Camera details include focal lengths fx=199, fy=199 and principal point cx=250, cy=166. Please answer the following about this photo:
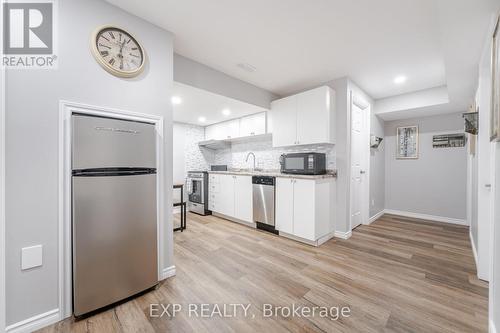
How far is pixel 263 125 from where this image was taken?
381 centimetres

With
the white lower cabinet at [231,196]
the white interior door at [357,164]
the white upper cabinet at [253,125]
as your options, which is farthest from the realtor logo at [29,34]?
the white interior door at [357,164]

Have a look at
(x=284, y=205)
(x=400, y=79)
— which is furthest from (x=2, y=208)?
(x=400, y=79)

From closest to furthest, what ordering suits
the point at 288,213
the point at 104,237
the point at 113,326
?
the point at 113,326 → the point at 104,237 → the point at 288,213

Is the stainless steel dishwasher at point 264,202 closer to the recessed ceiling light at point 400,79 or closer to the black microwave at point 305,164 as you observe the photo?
the black microwave at point 305,164

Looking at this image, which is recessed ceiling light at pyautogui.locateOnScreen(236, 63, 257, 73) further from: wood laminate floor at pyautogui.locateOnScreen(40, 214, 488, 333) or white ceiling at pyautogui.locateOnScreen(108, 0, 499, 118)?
wood laminate floor at pyautogui.locateOnScreen(40, 214, 488, 333)

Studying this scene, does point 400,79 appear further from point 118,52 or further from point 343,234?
point 118,52

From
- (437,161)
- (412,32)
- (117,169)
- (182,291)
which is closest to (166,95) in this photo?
(117,169)

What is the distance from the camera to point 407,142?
4.39 m

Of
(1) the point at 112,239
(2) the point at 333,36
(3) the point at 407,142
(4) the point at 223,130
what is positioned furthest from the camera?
(4) the point at 223,130

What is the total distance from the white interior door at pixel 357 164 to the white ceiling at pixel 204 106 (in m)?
1.67

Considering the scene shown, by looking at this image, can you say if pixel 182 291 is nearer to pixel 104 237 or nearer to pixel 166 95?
pixel 104 237

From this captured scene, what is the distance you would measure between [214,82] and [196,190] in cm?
259

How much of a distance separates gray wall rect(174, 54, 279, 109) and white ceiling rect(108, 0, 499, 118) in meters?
0.09

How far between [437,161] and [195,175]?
5125 mm
